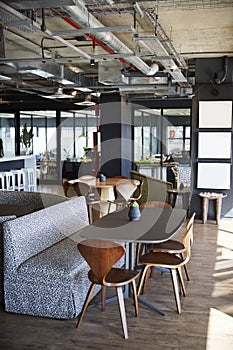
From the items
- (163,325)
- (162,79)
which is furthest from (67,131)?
(163,325)

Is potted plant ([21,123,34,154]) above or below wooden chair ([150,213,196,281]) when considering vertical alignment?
above

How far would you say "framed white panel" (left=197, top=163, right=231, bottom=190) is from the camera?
8070 millimetres

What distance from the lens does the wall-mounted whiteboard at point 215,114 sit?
7.96 metres

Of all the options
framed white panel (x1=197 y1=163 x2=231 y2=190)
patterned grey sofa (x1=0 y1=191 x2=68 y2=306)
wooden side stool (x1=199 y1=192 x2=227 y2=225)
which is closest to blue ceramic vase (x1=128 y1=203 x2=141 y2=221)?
patterned grey sofa (x1=0 y1=191 x2=68 y2=306)

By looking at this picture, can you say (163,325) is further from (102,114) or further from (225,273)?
(102,114)

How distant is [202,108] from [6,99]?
7.38 metres

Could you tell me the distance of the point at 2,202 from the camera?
5.89m

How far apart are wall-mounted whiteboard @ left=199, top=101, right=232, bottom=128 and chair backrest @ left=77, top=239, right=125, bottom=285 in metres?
5.33

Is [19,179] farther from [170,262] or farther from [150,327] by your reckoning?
[150,327]

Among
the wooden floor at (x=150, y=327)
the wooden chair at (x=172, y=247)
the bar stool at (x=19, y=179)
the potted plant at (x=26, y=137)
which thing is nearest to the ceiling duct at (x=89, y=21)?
the wooden chair at (x=172, y=247)

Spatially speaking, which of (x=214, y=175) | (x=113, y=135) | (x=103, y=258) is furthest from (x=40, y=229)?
(x=113, y=135)

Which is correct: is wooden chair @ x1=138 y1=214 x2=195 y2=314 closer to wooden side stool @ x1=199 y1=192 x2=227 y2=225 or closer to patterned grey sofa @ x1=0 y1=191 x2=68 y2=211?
patterned grey sofa @ x1=0 y1=191 x2=68 y2=211

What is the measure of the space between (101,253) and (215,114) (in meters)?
5.52

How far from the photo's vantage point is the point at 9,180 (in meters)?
8.59
